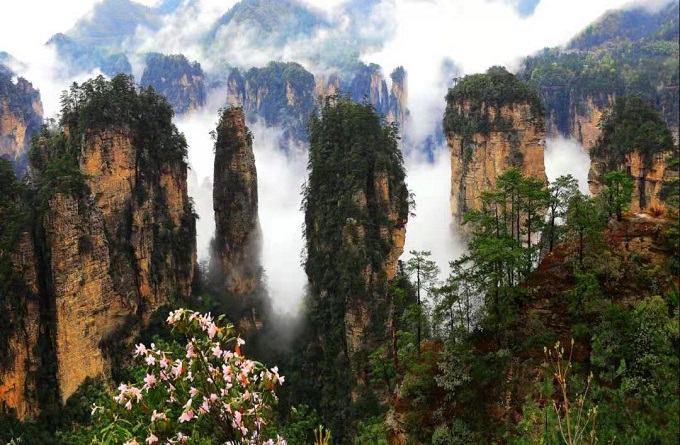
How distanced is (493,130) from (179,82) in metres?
74.5

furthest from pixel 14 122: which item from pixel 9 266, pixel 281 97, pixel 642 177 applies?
pixel 642 177

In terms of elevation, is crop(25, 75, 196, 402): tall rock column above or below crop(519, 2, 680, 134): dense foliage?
below

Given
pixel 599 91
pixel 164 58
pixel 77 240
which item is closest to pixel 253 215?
pixel 77 240

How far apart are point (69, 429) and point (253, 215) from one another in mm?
17210

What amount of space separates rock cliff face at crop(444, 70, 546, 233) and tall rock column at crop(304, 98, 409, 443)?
1301 cm

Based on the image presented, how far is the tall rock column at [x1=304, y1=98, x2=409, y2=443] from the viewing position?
31.2 m

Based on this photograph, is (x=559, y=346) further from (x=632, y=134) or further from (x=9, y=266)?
(x=632, y=134)

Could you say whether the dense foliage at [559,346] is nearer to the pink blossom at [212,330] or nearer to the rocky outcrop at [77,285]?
the pink blossom at [212,330]

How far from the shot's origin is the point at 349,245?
3198 cm

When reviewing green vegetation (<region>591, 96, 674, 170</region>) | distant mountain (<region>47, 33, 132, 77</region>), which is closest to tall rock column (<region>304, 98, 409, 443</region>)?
green vegetation (<region>591, 96, 674, 170</region>)

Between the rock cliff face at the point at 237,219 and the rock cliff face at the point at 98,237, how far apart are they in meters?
2.66

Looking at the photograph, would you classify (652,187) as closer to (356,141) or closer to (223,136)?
(356,141)

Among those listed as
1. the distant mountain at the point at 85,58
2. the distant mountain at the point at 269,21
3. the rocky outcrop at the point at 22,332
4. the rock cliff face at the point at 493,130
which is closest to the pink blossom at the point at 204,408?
the rocky outcrop at the point at 22,332

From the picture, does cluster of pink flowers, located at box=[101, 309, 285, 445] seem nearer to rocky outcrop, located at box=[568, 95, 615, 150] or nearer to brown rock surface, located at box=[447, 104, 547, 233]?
brown rock surface, located at box=[447, 104, 547, 233]
